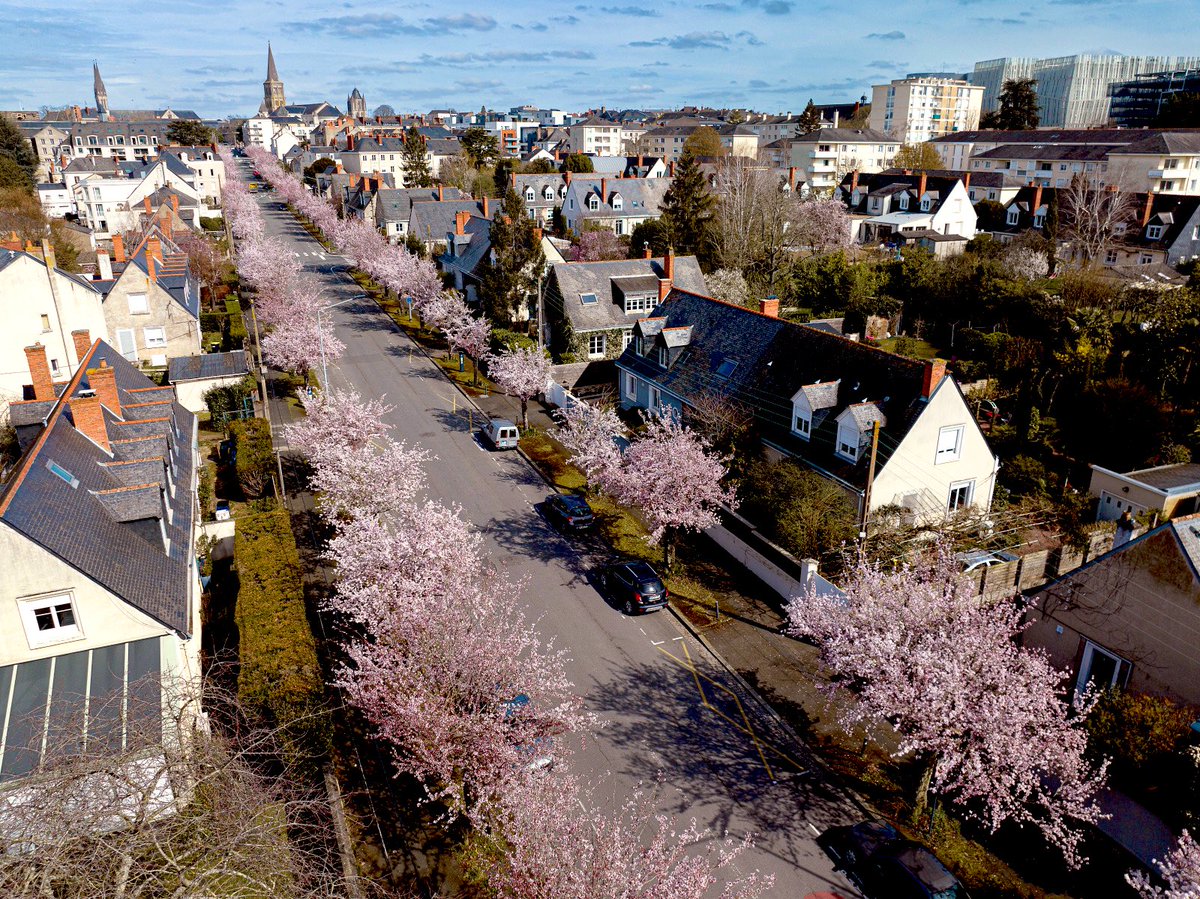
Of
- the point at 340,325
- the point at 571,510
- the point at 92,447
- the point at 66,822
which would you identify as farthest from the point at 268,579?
the point at 340,325

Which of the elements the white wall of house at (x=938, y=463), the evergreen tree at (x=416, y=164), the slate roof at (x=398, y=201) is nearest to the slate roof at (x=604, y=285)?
the white wall of house at (x=938, y=463)

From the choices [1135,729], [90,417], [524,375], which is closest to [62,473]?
[90,417]

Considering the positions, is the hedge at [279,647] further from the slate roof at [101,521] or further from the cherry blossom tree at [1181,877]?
the cherry blossom tree at [1181,877]

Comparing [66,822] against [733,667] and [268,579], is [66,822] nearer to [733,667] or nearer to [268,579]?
[268,579]

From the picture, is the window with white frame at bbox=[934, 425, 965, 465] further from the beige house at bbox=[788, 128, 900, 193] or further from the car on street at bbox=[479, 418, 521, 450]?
the beige house at bbox=[788, 128, 900, 193]

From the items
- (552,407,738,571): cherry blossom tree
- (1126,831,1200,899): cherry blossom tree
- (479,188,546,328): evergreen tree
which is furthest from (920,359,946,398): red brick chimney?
(479,188,546,328): evergreen tree

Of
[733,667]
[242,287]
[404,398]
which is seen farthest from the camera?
[242,287]
